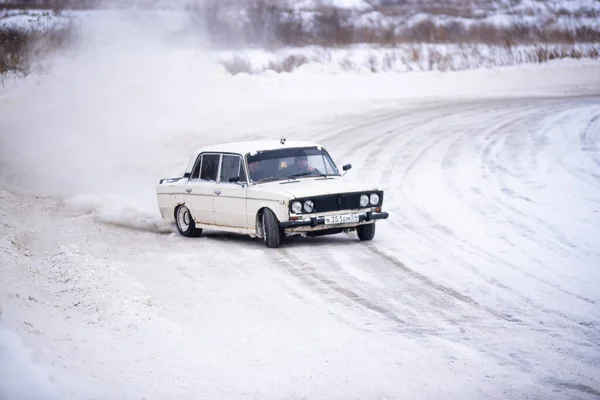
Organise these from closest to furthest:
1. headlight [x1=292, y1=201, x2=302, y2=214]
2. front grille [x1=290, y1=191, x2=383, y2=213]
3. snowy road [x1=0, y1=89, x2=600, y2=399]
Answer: snowy road [x1=0, y1=89, x2=600, y2=399] < headlight [x1=292, y1=201, x2=302, y2=214] < front grille [x1=290, y1=191, x2=383, y2=213]

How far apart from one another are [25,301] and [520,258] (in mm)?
6028

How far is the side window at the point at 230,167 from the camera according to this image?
14.8 m

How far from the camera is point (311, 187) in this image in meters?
13.9

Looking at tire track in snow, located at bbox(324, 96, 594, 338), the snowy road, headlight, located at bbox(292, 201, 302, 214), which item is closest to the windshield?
the snowy road

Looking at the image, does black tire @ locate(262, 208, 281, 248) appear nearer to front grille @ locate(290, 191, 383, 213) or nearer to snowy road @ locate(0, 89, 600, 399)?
snowy road @ locate(0, 89, 600, 399)

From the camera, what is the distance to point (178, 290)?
36.3 feet

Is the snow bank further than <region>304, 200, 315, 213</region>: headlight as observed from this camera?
No

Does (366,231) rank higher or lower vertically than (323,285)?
higher

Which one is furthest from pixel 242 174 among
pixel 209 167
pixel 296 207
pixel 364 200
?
pixel 364 200

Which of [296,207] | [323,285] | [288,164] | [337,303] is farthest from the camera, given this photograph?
[288,164]

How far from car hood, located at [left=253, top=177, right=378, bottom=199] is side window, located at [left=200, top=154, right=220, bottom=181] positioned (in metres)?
1.29

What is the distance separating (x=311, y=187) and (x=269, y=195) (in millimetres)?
601

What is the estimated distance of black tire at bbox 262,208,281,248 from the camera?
13.7m

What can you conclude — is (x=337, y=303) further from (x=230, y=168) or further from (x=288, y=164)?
(x=230, y=168)
